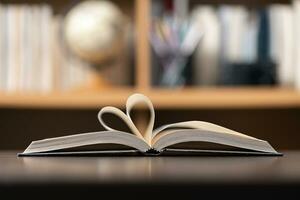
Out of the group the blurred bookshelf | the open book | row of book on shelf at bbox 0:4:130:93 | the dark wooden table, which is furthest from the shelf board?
the dark wooden table

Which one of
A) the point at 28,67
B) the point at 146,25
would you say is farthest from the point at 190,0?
the point at 28,67

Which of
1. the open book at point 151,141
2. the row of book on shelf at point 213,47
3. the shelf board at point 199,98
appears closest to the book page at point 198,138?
the open book at point 151,141

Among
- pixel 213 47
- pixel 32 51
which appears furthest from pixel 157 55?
pixel 32 51

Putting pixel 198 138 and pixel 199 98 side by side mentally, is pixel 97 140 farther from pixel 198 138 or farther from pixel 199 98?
pixel 199 98

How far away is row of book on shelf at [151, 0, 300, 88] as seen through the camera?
204 cm

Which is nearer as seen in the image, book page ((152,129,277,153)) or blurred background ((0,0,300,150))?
book page ((152,129,277,153))

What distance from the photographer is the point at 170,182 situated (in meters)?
0.56

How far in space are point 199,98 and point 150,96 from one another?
0.15m

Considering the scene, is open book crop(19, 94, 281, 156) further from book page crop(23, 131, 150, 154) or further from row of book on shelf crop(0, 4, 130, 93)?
row of book on shelf crop(0, 4, 130, 93)

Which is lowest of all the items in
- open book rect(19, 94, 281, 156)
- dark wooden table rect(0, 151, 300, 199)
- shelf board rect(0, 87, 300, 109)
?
dark wooden table rect(0, 151, 300, 199)

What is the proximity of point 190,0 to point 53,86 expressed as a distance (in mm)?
568

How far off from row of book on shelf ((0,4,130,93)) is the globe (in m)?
0.06

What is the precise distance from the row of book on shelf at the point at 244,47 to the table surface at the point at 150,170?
127 centimetres
